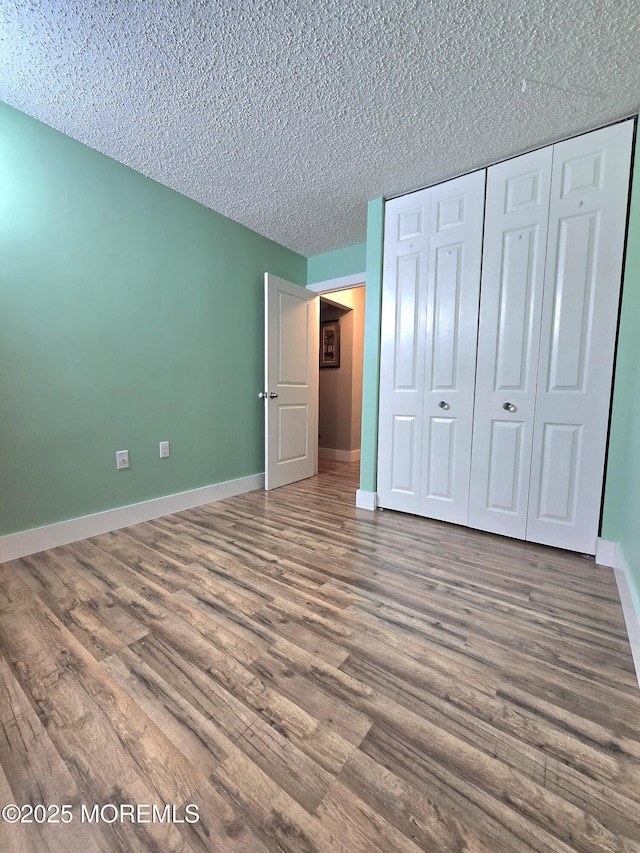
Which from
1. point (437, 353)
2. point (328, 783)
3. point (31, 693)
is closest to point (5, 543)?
point (31, 693)

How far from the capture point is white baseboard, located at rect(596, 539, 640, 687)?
1149mm

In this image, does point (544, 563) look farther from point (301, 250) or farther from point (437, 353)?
point (301, 250)

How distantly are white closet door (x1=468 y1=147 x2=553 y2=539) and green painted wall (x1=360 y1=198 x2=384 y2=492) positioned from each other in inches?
27.2

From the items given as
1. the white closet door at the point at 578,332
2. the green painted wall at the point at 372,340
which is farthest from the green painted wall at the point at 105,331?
the white closet door at the point at 578,332

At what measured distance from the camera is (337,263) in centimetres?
335

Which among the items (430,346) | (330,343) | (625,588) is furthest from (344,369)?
(625,588)

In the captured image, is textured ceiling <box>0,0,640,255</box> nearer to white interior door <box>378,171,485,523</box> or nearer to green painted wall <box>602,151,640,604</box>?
white interior door <box>378,171,485,523</box>

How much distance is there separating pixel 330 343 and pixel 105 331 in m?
3.06

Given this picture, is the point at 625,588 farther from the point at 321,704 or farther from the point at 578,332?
the point at 321,704

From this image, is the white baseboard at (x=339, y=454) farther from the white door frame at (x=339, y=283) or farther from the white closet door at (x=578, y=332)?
the white closet door at (x=578, y=332)

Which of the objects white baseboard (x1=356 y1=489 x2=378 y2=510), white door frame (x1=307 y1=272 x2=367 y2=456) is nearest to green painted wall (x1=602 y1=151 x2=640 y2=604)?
white baseboard (x1=356 y1=489 x2=378 y2=510)

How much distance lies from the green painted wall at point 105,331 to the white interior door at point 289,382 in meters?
0.25

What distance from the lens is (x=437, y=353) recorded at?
7.25ft

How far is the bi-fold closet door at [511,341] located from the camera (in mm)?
1733
